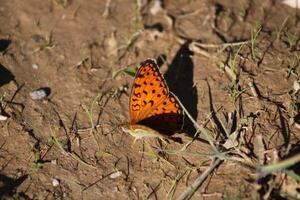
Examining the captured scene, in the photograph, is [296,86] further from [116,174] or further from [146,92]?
[116,174]

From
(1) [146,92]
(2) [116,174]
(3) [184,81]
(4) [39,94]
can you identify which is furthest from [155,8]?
(2) [116,174]

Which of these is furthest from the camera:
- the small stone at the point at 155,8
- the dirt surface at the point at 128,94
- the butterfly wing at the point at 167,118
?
the small stone at the point at 155,8

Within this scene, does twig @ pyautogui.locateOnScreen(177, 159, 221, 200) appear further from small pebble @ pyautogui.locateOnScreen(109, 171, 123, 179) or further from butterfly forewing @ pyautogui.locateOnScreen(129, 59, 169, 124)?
butterfly forewing @ pyautogui.locateOnScreen(129, 59, 169, 124)

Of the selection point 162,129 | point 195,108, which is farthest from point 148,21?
point 162,129

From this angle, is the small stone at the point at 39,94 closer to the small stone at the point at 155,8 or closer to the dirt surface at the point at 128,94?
the dirt surface at the point at 128,94

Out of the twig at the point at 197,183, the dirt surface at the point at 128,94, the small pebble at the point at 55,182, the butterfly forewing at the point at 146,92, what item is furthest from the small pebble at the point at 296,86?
the small pebble at the point at 55,182
